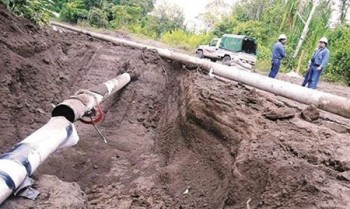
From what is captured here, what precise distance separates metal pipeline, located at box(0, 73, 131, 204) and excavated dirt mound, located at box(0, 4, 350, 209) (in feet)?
0.54

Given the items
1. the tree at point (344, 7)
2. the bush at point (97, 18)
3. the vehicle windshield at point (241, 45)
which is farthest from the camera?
the bush at point (97, 18)

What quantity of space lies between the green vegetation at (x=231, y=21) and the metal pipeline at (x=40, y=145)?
9.37ft

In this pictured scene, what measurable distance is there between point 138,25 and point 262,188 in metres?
32.8

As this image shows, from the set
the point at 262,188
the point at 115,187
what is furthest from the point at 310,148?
the point at 115,187

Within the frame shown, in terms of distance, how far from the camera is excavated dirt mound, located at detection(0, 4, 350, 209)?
118 inches

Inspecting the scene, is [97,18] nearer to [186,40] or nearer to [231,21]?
[186,40]

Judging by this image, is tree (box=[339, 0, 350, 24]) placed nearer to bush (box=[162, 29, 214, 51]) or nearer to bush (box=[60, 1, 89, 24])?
bush (box=[162, 29, 214, 51])

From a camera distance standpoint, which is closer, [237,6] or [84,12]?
[84,12]

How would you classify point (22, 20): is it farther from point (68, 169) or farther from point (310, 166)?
point (310, 166)

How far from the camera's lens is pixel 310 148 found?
3.30 meters

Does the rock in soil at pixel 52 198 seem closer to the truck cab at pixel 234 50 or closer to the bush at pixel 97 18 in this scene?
the truck cab at pixel 234 50

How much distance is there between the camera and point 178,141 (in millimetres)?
5062

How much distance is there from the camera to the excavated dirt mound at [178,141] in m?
2.99

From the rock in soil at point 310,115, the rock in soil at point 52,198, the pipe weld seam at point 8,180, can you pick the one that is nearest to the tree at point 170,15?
the rock in soil at point 310,115
